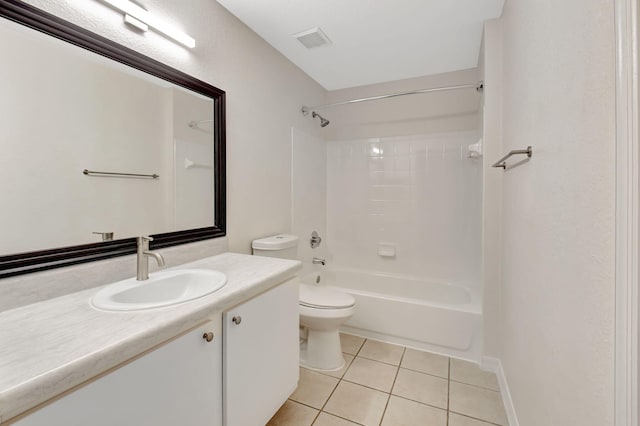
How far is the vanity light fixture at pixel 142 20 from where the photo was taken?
1.18 metres

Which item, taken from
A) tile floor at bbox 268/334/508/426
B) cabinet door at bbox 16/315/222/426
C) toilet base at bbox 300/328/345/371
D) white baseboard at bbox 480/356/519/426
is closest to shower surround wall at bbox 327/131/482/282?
white baseboard at bbox 480/356/519/426

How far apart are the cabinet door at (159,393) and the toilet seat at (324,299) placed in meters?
0.91

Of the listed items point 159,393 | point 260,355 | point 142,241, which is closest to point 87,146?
point 142,241

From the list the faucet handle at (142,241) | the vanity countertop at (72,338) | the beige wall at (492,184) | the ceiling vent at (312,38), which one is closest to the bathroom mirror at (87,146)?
the faucet handle at (142,241)

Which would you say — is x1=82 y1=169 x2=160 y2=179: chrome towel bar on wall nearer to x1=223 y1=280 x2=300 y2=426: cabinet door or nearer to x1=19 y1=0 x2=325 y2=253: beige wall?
x1=19 y1=0 x2=325 y2=253: beige wall

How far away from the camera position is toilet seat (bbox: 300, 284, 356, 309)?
1.87 metres

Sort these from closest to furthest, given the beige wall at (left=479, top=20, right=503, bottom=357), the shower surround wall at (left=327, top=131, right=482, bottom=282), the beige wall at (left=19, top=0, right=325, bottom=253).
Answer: the beige wall at (left=19, top=0, right=325, bottom=253)
the beige wall at (left=479, top=20, right=503, bottom=357)
the shower surround wall at (left=327, top=131, right=482, bottom=282)

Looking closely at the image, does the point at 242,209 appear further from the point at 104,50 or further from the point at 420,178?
the point at 420,178

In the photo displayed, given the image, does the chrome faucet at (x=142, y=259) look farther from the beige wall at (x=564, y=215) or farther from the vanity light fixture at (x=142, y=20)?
the beige wall at (x=564, y=215)

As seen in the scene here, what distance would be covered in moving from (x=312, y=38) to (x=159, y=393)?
219 cm

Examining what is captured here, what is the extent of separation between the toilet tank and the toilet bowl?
317 mm

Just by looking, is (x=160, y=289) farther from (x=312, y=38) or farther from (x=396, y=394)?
(x=312, y=38)

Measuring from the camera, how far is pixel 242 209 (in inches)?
75.2

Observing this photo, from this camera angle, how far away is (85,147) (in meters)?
1.10
